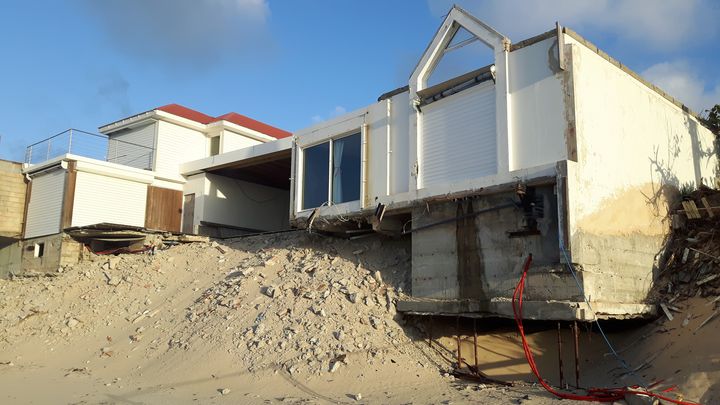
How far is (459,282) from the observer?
39.7ft

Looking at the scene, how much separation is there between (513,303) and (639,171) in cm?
452

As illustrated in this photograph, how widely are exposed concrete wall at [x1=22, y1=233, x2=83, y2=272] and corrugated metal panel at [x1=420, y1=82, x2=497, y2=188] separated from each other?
46.9 ft

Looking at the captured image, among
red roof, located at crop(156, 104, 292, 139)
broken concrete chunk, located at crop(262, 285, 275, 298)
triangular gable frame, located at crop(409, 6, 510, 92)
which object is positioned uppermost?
red roof, located at crop(156, 104, 292, 139)

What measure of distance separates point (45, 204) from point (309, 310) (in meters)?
14.5

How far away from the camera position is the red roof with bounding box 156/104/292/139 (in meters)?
26.8

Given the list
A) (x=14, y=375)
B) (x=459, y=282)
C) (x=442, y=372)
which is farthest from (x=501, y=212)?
(x=14, y=375)

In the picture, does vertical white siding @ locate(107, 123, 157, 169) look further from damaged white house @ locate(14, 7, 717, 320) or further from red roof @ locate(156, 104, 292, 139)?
damaged white house @ locate(14, 7, 717, 320)

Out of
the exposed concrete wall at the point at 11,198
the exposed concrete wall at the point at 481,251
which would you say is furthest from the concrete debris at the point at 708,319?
the exposed concrete wall at the point at 11,198

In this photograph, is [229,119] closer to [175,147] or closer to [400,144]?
[175,147]

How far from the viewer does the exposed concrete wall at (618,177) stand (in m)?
10.6

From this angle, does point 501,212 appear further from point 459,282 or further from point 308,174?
point 308,174

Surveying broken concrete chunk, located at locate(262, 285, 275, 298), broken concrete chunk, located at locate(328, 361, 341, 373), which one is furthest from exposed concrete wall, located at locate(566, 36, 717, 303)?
broken concrete chunk, located at locate(262, 285, 275, 298)

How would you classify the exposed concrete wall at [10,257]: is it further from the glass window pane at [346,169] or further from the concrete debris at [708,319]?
the concrete debris at [708,319]

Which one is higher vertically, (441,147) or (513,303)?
(441,147)
